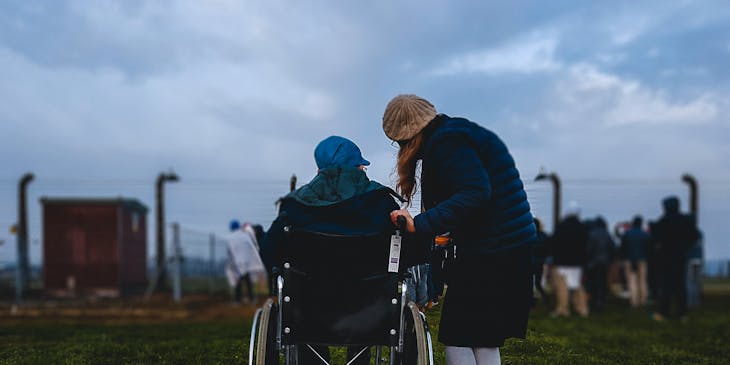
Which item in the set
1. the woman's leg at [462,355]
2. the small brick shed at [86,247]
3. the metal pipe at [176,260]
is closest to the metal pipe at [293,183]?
the woman's leg at [462,355]

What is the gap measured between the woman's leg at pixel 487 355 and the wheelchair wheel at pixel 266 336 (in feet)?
3.04

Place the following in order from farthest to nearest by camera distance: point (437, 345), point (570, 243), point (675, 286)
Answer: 1. point (570, 243)
2. point (675, 286)
3. point (437, 345)

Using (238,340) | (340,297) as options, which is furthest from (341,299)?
(238,340)

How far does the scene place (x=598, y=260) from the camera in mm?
15031

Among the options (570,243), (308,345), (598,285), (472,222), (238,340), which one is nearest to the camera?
(472,222)

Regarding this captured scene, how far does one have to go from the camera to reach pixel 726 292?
68.9 feet

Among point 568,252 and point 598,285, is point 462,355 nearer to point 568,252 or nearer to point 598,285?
point 568,252

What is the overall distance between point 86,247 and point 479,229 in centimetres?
1840

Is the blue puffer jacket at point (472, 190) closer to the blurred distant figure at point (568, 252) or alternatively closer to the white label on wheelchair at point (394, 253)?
the white label on wheelchair at point (394, 253)

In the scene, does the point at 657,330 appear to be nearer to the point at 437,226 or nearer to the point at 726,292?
the point at 437,226

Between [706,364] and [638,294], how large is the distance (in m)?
9.20

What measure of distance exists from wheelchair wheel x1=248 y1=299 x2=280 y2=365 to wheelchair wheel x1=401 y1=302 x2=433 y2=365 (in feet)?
2.04

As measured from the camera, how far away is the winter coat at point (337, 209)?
365 cm

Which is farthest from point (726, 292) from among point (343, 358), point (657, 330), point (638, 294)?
point (343, 358)
